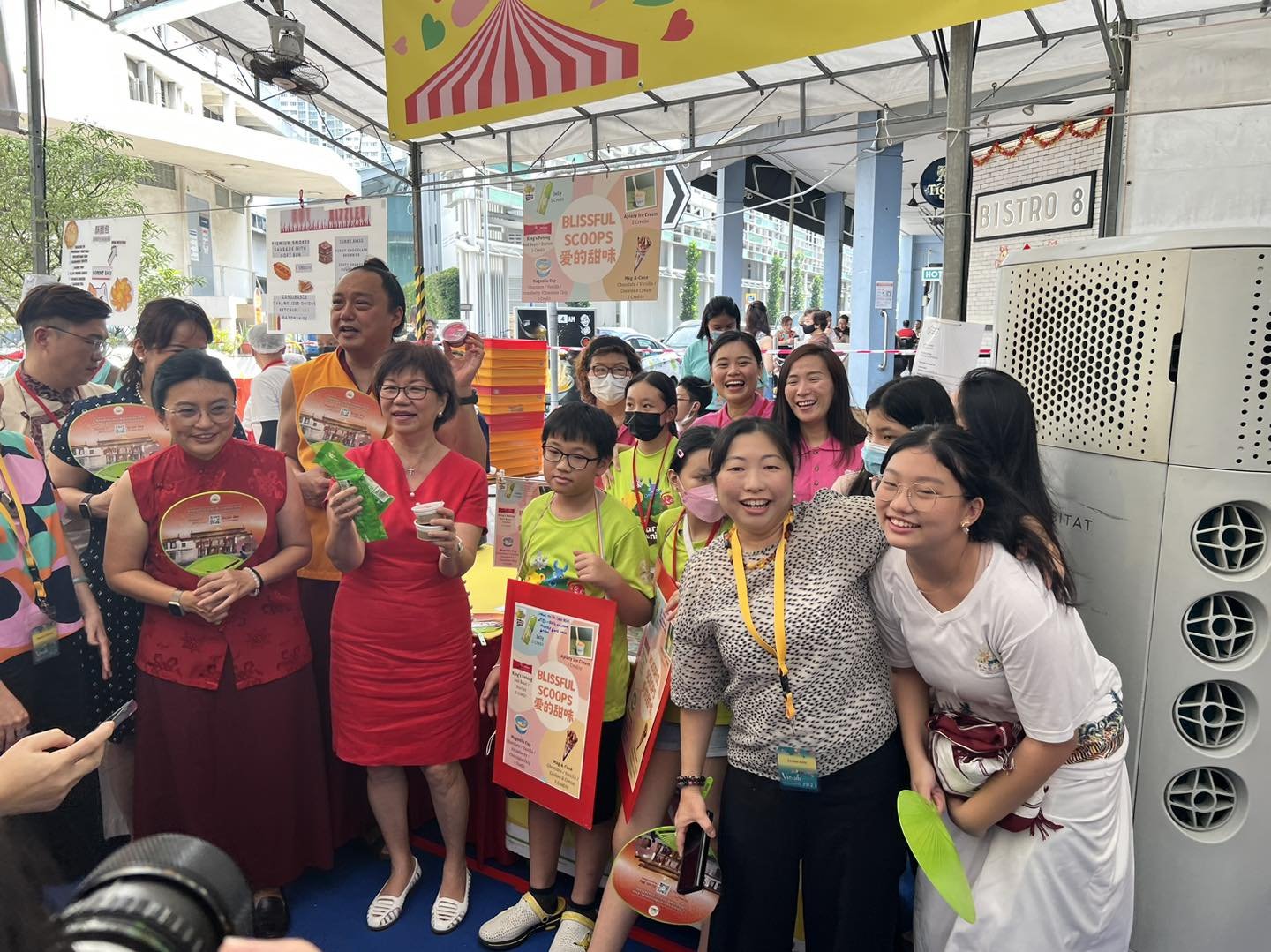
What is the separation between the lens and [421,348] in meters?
2.42

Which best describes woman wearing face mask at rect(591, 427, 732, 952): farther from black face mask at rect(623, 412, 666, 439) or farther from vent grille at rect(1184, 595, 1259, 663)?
vent grille at rect(1184, 595, 1259, 663)

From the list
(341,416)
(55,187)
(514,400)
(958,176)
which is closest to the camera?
(341,416)

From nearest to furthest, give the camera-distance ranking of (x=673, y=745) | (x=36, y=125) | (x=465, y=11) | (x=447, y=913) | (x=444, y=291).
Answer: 1. (x=673, y=745)
2. (x=447, y=913)
3. (x=465, y=11)
4. (x=36, y=125)
5. (x=444, y=291)

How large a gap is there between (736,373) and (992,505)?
1.86m

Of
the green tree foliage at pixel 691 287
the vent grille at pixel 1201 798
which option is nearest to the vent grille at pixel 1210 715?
the vent grille at pixel 1201 798

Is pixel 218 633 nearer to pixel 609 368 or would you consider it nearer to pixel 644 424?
pixel 644 424

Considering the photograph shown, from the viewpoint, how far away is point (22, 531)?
2023 millimetres

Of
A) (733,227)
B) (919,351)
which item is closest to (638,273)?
(919,351)

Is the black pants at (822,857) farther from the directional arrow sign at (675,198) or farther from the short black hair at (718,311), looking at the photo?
the directional arrow sign at (675,198)

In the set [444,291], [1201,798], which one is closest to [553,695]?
[1201,798]

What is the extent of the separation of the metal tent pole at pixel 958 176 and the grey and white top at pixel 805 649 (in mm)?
1469

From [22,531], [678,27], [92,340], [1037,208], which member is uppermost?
[678,27]

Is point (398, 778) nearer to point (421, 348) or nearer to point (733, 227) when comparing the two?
point (421, 348)

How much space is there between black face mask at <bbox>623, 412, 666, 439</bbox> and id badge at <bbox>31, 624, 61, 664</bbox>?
190 centimetres
